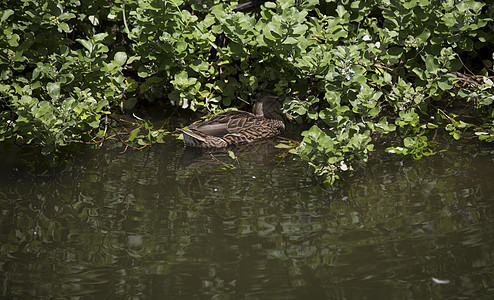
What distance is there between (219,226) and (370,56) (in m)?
3.11

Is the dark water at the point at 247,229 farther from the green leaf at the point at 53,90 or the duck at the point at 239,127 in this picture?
the green leaf at the point at 53,90

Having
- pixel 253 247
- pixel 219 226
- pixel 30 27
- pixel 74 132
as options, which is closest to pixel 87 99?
pixel 74 132

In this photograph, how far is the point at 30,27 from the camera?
22.9 feet

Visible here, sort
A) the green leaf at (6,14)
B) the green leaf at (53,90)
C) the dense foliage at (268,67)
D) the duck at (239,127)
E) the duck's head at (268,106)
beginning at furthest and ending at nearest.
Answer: the duck's head at (268,106)
the duck at (239,127)
the green leaf at (6,14)
the green leaf at (53,90)
the dense foliage at (268,67)

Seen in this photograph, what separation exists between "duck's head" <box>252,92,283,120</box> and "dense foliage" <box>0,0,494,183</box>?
16cm

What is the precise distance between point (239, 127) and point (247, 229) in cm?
246

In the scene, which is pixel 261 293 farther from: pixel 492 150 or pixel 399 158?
pixel 492 150

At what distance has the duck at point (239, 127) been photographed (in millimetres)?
6789

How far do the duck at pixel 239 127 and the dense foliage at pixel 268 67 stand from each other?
21 cm

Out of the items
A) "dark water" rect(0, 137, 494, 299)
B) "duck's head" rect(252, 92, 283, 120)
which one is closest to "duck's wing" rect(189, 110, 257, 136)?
"duck's head" rect(252, 92, 283, 120)

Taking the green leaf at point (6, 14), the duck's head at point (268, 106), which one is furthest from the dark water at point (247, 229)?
the green leaf at point (6, 14)

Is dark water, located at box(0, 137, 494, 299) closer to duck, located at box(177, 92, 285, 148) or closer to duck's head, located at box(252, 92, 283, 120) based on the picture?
duck, located at box(177, 92, 285, 148)

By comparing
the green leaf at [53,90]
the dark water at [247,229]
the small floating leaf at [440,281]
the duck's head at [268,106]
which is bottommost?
the small floating leaf at [440,281]

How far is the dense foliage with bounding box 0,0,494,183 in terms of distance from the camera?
19.9 ft
